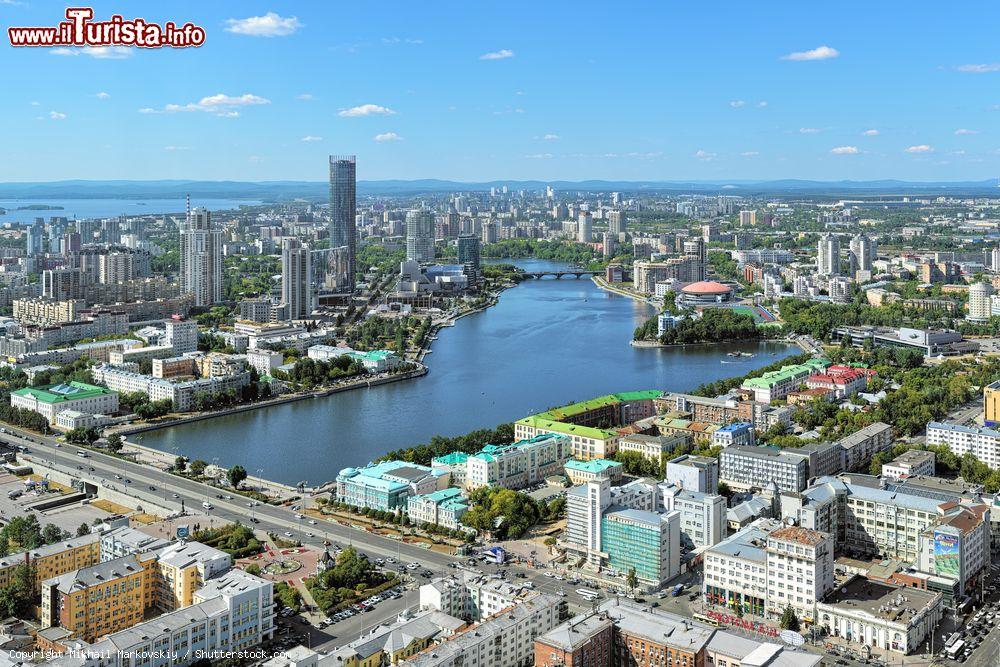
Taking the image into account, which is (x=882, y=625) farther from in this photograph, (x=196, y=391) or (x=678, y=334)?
(x=678, y=334)

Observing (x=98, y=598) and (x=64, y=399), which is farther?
(x=64, y=399)

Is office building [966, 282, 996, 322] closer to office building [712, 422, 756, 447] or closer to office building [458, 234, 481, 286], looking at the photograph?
office building [712, 422, 756, 447]

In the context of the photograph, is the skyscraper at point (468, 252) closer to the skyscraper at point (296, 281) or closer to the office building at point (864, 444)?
the skyscraper at point (296, 281)

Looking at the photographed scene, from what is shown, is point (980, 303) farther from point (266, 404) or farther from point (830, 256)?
point (266, 404)

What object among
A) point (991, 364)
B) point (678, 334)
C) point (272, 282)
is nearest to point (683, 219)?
point (272, 282)

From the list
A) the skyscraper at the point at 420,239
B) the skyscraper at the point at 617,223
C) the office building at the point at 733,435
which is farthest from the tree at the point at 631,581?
the skyscraper at the point at 617,223

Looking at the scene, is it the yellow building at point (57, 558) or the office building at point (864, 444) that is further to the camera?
the office building at point (864, 444)

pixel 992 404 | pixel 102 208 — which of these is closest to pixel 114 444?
pixel 992 404
